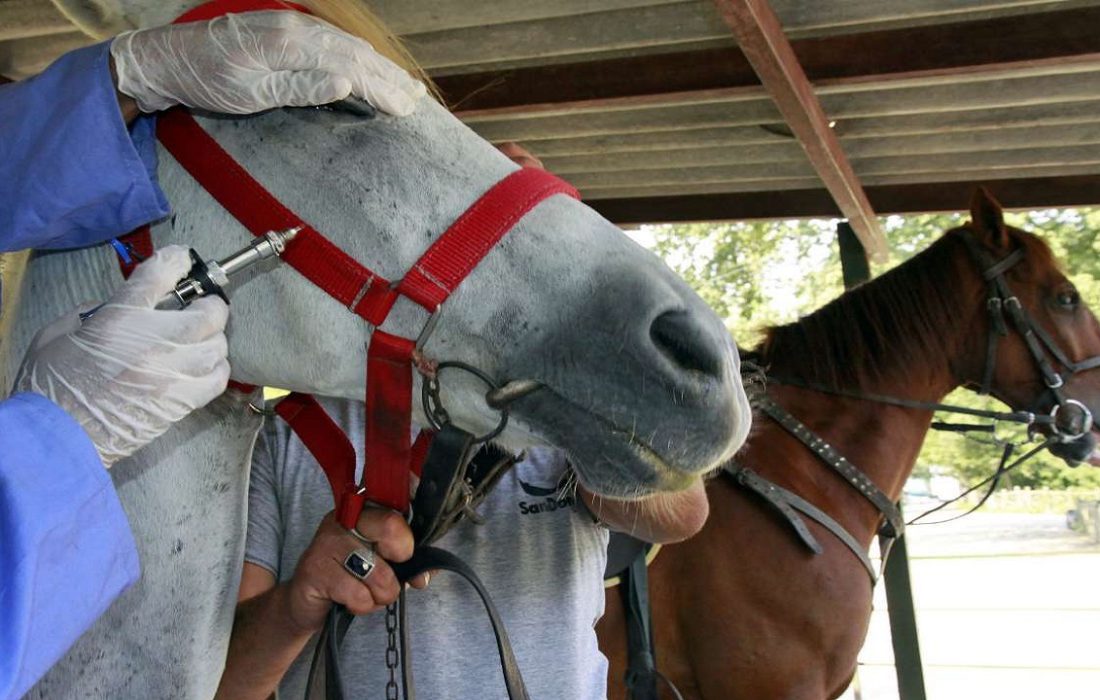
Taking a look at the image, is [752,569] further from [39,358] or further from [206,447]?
[39,358]

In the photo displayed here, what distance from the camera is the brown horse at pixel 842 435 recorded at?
2.79 meters

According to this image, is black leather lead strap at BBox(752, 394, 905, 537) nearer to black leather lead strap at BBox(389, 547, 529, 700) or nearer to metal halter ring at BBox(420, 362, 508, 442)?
black leather lead strap at BBox(389, 547, 529, 700)

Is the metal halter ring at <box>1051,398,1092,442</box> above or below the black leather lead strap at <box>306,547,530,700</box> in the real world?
above

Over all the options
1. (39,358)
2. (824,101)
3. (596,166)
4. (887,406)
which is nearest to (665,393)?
(39,358)

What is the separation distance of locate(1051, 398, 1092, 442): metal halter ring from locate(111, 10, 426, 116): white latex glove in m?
3.14

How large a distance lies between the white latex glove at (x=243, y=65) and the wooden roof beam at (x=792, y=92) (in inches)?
66.9

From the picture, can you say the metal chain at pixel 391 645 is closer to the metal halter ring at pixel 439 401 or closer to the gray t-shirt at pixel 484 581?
the gray t-shirt at pixel 484 581

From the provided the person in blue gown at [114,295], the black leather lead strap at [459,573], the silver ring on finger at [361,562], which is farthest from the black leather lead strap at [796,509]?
the person in blue gown at [114,295]

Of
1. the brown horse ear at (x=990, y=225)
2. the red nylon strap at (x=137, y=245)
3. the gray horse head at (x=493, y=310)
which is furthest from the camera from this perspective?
the brown horse ear at (x=990, y=225)

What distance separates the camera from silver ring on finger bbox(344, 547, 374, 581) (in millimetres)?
1172

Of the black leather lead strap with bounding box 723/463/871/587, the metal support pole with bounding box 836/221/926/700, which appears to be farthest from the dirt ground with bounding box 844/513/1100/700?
the black leather lead strap with bounding box 723/463/871/587

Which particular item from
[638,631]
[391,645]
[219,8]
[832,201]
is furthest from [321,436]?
[832,201]

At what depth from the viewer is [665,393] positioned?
95 centimetres

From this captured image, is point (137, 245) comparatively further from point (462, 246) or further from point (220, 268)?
point (462, 246)
